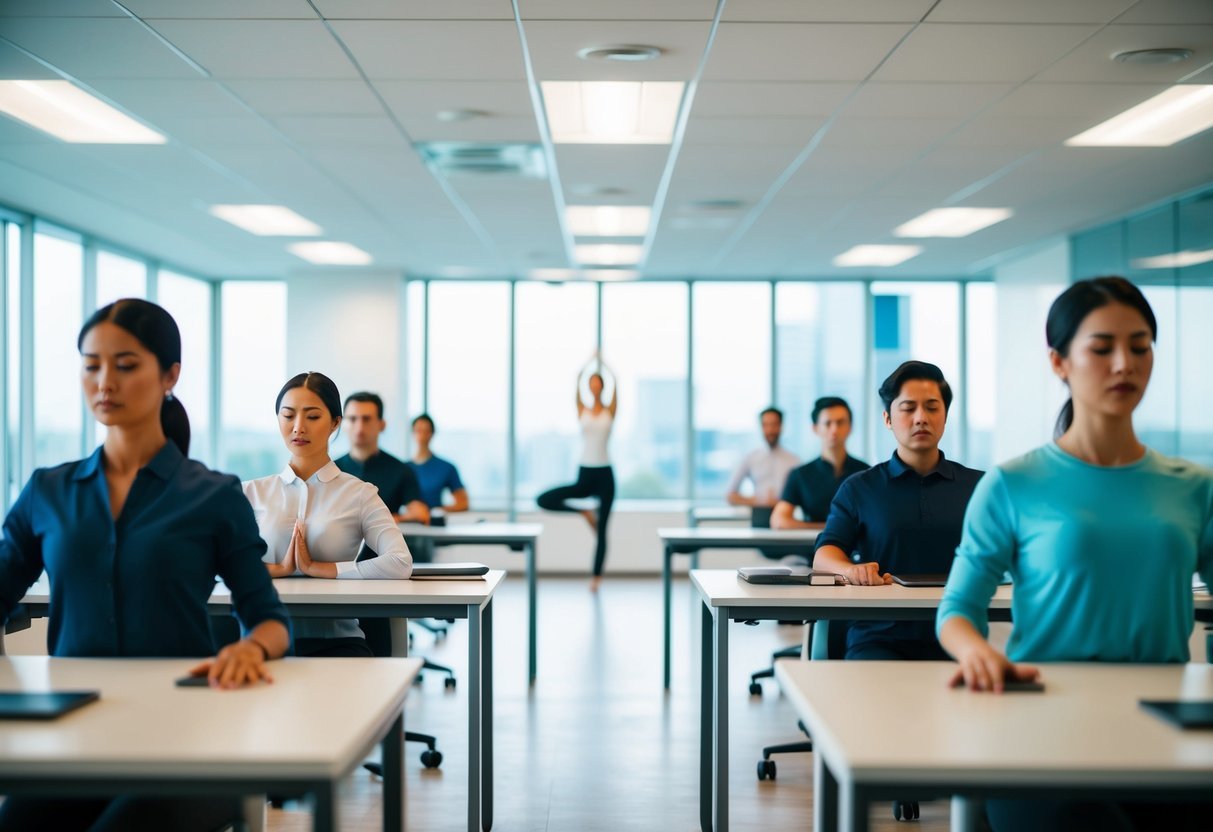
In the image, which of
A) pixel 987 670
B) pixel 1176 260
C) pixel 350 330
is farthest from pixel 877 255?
pixel 987 670

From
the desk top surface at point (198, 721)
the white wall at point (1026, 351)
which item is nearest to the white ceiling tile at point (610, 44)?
the desk top surface at point (198, 721)

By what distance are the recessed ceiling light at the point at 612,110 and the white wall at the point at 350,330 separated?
456cm

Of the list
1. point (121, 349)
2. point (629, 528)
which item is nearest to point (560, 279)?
point (629, 528)

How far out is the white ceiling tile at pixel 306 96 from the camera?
400 centimetres

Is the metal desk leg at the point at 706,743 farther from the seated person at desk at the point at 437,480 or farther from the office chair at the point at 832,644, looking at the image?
the seated person at desk at the point at 437,480

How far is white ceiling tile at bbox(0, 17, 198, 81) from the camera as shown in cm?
343

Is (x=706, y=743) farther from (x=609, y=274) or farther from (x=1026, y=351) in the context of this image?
(x=609, y=274)

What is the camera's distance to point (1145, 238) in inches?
257

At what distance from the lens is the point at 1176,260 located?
20.4ft

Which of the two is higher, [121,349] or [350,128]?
[350,128]

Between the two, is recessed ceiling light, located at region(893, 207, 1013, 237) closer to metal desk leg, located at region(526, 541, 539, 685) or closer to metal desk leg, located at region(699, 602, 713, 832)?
metal desk leg, located at region(526, 541, 539, 685)

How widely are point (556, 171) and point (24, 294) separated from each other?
3.66m

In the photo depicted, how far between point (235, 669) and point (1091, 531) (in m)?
1.57

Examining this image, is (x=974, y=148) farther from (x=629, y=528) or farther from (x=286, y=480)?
(x=629, y=528)
